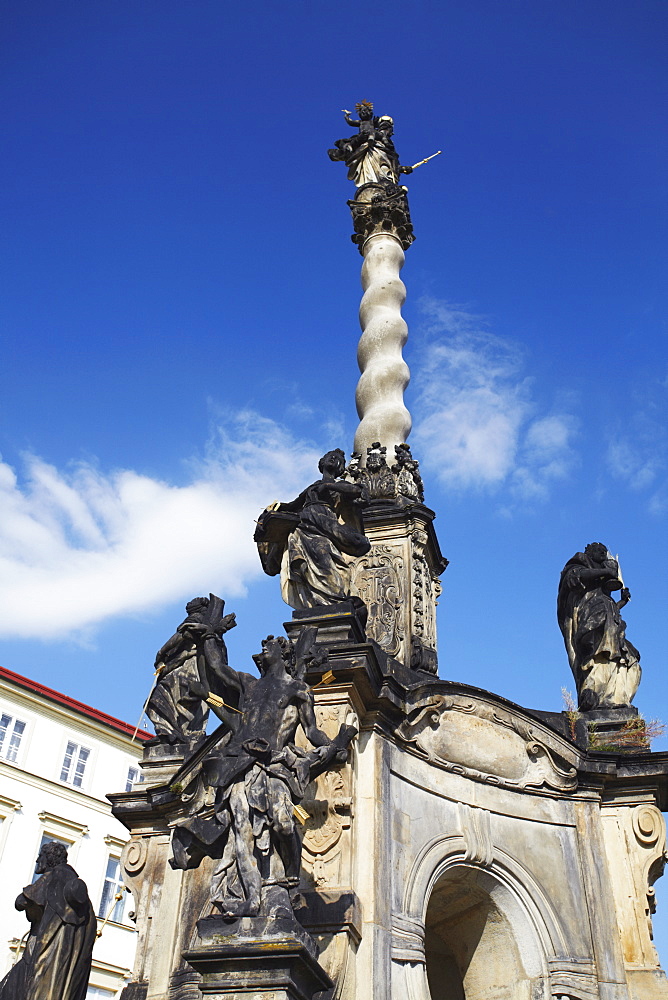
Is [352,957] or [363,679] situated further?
[363,679]

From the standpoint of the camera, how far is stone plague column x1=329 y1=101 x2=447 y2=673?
39.7 feet

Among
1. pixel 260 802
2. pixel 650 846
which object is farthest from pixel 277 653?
pixel 650 846

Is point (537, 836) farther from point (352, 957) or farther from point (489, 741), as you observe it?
point (352, 957)

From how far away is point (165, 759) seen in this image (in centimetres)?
1040

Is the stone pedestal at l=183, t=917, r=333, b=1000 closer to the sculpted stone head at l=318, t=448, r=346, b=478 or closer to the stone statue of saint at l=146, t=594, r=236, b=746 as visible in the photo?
the stone statue of saint at l=146, t=594, r=236, b=746

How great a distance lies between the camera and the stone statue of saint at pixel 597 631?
427 inches

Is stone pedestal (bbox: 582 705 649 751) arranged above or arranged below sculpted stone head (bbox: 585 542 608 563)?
below

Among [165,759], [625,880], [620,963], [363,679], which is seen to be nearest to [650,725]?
[625,880]

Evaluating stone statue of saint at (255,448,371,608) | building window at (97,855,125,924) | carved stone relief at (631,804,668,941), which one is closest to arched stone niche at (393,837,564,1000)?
carved stone relief at (631,804,668,941)

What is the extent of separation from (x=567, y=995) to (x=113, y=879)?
20.6 meters

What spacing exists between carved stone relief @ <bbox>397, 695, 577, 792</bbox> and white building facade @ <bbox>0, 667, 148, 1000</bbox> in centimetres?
1769

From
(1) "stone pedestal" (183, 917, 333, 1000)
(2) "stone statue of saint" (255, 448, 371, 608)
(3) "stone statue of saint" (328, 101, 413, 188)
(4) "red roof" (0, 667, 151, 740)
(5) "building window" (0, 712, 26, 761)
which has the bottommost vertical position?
(1) "stone pedestal" (183, 917, 333, 1000)

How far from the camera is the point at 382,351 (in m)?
15.3

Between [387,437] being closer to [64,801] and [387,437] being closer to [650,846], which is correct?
[650,846]
